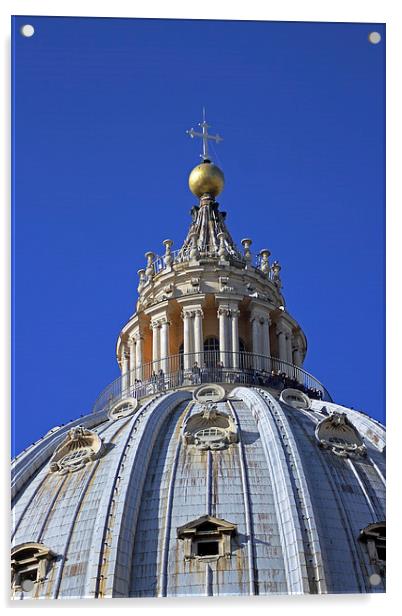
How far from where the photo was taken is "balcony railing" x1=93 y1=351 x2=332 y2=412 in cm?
5719

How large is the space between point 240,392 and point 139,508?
804cm

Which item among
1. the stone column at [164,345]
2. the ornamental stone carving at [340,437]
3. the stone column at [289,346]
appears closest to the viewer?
the ornamental stone carving at [340,437]

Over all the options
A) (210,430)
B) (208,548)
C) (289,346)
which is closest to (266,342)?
(289,346)

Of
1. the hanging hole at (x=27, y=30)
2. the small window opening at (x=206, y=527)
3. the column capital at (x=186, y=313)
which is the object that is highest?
the column capital at (x=186, y=313)

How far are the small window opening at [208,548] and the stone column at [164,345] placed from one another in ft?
42.4

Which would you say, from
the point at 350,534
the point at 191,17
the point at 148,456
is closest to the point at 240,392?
the point at 148,456

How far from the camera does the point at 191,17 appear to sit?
108ft

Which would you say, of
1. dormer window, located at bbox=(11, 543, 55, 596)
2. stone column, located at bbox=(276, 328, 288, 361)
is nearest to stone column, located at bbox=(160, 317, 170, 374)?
stone column, located at bbox=(276, 328, 288, 361)

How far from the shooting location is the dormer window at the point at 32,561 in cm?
4322

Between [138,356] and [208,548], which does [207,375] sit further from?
[208,548]

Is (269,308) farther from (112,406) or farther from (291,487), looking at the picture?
(291,487)

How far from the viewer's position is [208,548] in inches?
1801
